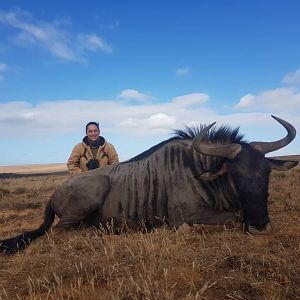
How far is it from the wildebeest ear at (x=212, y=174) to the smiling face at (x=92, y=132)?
10.8ft

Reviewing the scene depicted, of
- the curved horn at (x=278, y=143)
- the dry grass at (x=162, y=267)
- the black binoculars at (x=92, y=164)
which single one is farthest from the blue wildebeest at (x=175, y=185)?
the black binoculars at (x=92, y=164)

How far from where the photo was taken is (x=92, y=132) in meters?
8.30

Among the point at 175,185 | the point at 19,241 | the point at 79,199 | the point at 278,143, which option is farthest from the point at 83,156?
the point at 278,143

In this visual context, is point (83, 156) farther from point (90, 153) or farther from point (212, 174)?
point (212, 174)

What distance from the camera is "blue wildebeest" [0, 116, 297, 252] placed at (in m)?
5.52

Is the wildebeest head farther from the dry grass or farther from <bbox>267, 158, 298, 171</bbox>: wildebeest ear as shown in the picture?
the dry grass

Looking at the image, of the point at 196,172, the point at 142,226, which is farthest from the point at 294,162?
the point at 142,226

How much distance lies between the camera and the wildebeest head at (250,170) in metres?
5.15

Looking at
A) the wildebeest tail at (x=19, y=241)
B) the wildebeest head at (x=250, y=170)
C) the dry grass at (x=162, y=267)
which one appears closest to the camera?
the dry grass at (x=162, y=267)

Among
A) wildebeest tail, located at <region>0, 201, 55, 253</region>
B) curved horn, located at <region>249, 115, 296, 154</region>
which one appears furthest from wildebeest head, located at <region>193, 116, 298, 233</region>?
wildebeest tail, located at <region>0, 201, 55, 253</region>

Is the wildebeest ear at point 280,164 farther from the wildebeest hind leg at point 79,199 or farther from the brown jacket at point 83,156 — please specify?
the brown jacket at point 83,156

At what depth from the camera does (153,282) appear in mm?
3174

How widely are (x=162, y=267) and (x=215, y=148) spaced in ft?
7.89

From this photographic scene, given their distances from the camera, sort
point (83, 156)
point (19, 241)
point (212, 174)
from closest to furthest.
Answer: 1. point (19, 241)
2. point (212, 174)
3. point (83, 156)
